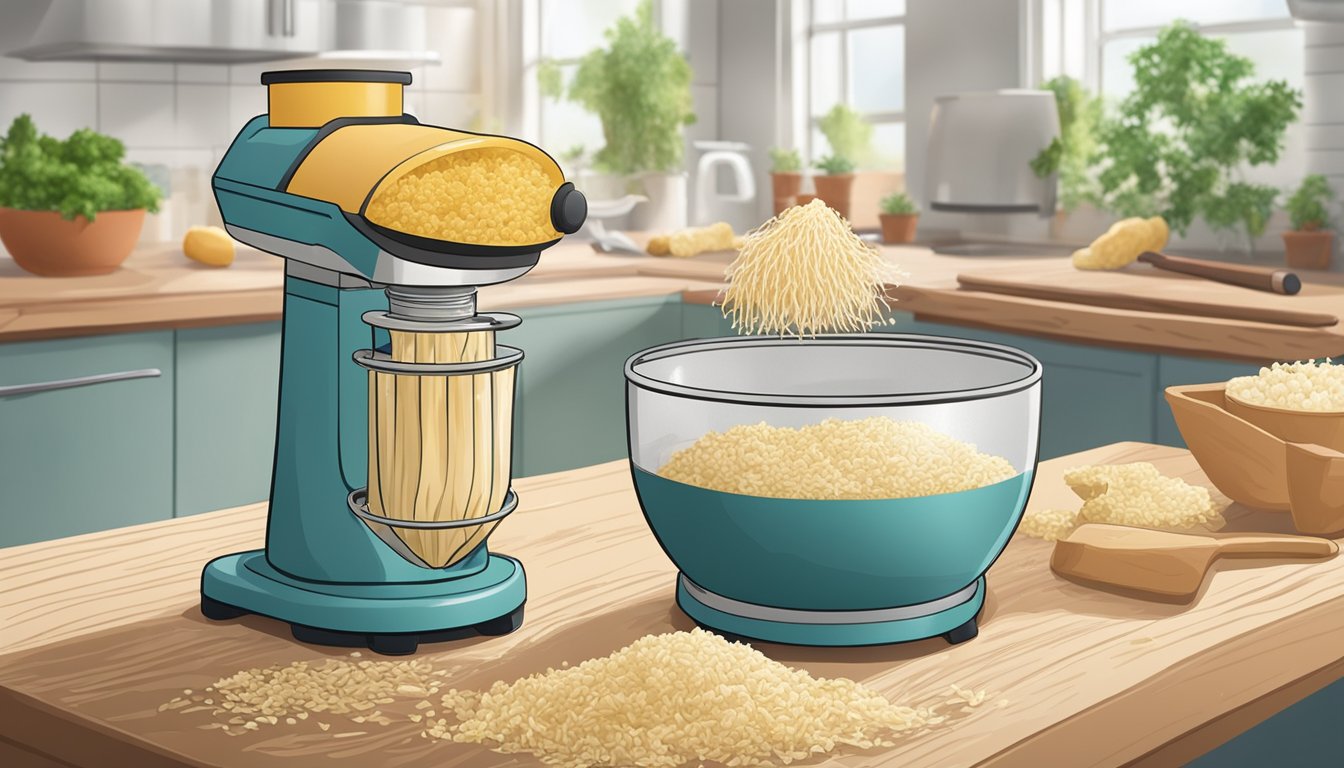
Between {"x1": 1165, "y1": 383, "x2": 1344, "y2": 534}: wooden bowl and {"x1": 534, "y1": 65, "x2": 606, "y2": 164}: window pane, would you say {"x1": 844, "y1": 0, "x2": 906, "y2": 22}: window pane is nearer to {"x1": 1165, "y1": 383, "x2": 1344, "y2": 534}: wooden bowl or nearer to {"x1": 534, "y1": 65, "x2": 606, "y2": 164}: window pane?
{"x1": 534, "y1": 65, "x2": 606, "y2": 164}: window pane

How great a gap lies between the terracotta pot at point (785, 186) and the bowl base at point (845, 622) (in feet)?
10.8

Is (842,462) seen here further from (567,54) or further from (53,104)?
(567,54)

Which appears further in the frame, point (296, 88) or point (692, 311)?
point (692, 311)

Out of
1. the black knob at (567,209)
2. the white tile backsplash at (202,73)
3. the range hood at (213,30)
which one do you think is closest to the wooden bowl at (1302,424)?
the black knob at (567,209)

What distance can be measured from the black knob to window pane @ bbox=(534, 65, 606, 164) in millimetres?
3450

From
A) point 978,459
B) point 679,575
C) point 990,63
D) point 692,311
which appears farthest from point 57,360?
point 990,63

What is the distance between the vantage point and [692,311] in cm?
282

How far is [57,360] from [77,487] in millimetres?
207

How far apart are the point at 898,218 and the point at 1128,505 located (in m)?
2.58

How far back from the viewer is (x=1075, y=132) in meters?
3.38

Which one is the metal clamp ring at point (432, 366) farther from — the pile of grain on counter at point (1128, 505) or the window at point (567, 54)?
the window at point (567, 54)

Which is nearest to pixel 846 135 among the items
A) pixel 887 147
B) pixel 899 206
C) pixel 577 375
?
pixel 887 147

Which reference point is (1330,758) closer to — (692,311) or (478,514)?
(478,514)

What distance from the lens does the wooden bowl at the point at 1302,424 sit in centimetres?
101
